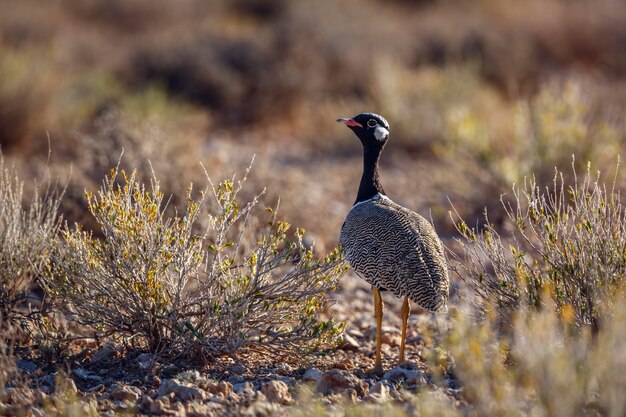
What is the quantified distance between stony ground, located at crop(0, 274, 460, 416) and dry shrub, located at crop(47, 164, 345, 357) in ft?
0.44

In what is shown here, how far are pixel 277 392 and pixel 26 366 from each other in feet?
4.34

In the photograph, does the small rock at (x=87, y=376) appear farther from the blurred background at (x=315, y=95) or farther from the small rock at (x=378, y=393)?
the blurred background at (x=315, y=95)

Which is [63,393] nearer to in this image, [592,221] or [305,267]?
[305,267]

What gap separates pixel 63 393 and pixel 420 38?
503 inches

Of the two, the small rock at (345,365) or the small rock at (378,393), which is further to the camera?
the small rock at (345,365)

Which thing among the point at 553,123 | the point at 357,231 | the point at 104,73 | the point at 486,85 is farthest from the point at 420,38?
the point at 357,231

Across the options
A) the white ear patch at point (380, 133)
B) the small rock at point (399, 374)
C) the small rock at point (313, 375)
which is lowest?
the small rock at point (313, 375)

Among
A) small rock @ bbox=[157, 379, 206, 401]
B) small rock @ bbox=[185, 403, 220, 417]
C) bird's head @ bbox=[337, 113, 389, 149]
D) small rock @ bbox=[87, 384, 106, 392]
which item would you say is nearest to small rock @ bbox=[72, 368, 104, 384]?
small rock @ bbox=[87, 384, 106, 392]

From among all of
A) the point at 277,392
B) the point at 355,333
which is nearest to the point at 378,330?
the point at 355,333

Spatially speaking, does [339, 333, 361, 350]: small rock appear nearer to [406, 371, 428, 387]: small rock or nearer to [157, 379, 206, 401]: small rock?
[406, 371, 428, 387]: small rock

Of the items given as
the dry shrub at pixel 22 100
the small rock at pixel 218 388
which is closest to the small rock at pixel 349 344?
the small rock at pixel 218 388

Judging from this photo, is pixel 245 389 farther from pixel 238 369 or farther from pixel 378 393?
pixel 378 393

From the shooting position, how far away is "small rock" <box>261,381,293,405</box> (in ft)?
11.8

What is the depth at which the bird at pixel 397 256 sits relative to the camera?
13.2 ft
